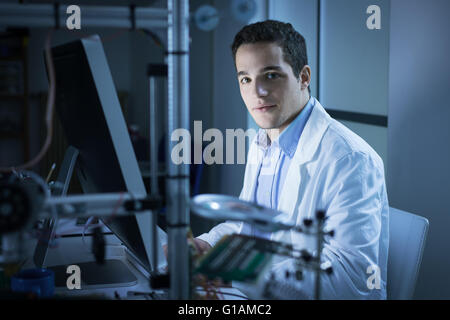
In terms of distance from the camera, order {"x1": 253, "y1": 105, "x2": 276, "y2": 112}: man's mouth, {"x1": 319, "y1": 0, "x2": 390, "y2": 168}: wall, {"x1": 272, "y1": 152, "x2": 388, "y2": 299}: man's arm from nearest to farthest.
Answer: {"x1": 272, "y1": 152, "x2": 388, "y2": 299}: man's arm → {"x1": 253, "y1": 105, "x2": 276, "y2": 112}: man's mouth → {"x1": 319, "y1": 0, "x2": 390, "y2": 168}: wall

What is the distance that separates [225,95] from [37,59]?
8.80 feet

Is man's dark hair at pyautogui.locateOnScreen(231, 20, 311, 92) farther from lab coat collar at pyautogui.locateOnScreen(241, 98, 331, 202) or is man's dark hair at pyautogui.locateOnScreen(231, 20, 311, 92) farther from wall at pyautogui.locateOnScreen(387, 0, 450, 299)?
wall at pyautogui.locateOnScreen(387, 0, 450, 299)

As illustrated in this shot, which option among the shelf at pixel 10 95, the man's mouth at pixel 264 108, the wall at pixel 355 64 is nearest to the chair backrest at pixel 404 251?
the man's mouth at pixel 264 108

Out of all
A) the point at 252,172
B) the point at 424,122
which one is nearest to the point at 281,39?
the point at 252,172

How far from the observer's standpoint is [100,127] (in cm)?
107

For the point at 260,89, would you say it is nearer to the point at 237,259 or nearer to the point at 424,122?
the point at 424,122

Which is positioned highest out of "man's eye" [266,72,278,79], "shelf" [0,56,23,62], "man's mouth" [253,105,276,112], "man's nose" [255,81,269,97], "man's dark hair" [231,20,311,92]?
"shelf" [0,56,23,62]

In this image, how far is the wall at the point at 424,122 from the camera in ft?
5.66

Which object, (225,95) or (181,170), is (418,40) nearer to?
(181,170)

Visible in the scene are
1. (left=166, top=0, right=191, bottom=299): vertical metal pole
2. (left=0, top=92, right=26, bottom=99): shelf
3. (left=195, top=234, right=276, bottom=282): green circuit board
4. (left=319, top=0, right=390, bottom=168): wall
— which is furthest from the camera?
(left=0, top=92, right=26, bottom=99): shelf

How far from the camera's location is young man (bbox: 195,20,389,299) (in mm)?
1225

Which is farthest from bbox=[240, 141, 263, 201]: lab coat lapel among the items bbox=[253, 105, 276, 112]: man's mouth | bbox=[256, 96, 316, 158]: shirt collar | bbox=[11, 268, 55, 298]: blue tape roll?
bbox=[11, 268, 55, 298]: blue tape roll

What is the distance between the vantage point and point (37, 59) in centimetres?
561

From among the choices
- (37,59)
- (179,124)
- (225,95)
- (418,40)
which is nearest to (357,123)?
(418,40)
